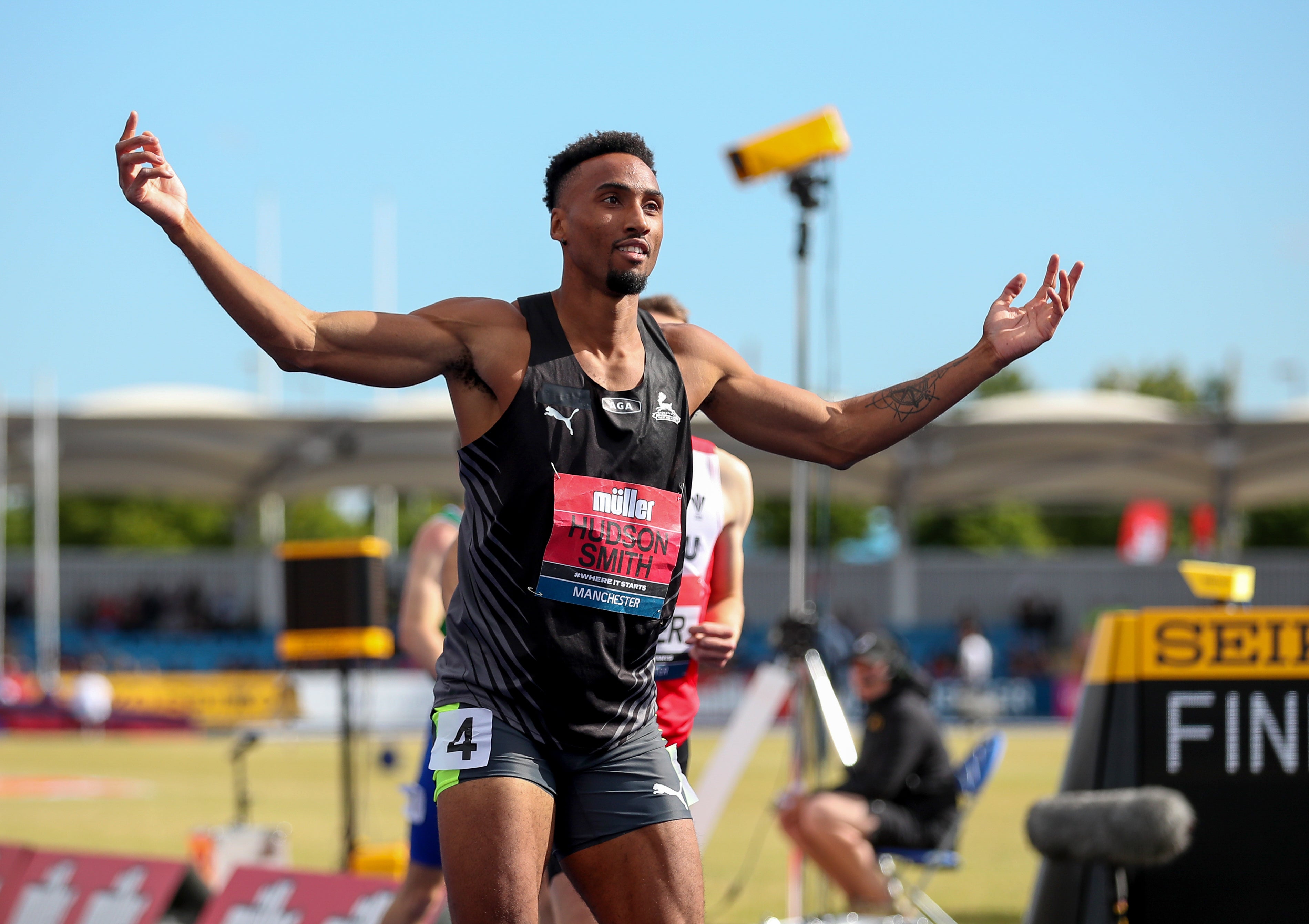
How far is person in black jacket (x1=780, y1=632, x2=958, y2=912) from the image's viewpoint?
24.0 feet

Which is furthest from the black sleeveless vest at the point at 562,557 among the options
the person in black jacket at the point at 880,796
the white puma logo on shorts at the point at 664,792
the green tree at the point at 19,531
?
the green tree at the point at 19,531

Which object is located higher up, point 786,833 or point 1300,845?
point 1300,845

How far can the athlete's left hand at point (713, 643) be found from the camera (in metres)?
4.32

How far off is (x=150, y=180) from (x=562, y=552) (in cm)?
112

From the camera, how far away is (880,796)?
7633 mm

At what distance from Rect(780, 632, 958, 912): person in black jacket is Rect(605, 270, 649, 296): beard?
15.3 ft

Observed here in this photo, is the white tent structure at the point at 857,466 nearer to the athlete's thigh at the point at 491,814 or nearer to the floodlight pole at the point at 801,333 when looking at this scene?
the floodlight pole at the point at 801,333

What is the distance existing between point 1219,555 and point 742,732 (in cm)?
3518

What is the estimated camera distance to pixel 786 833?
760 centimetres

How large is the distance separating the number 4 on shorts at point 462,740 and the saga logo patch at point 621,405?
27.5 inches

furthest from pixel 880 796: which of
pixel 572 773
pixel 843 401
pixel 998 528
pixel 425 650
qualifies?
pixel 998 528

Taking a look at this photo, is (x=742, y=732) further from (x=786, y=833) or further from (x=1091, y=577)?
(x=1091, y=577)

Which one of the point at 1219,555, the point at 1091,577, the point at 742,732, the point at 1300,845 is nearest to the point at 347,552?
the point at 742,732

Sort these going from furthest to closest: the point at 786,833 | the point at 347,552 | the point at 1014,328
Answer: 1. the point at 347,552
2. the point at 786,833
3. the point at 1014,328
